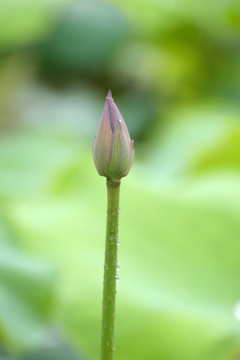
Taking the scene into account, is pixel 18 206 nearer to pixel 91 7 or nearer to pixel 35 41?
pixel 35 41

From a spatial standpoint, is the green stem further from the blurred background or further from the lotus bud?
the blurred background

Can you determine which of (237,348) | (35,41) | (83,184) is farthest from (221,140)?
(35,41)

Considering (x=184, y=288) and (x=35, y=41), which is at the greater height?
(x=35, y=41)

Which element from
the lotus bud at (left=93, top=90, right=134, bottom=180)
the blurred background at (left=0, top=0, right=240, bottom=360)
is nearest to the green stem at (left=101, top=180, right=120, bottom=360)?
the lotus bud at (left=93, top=90, right=134, bottom=180)

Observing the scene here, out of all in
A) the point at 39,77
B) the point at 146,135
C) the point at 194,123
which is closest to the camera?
the point at 194,123

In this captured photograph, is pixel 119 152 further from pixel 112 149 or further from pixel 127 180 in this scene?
pixel 127 180

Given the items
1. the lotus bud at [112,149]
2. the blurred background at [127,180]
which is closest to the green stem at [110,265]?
the lotus bud at [112,149]
